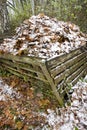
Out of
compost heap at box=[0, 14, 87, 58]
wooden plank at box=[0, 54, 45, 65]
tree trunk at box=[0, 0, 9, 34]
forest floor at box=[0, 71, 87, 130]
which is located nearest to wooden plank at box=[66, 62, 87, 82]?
forest floor at box=[0, 71, 87, 130]

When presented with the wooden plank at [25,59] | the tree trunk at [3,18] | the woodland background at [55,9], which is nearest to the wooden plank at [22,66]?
the wooden plank at [25,59]

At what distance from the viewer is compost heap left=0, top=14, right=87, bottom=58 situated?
13.7 ft

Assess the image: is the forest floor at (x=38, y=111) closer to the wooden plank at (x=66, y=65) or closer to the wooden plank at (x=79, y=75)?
the wooden plank at (x=79, y=75)

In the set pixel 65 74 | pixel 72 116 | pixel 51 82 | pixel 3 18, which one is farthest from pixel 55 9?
pixel 72 116

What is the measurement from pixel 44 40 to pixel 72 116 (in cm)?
169

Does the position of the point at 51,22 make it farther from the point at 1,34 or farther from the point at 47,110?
the point at 47,110

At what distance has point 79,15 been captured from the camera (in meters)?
7.39

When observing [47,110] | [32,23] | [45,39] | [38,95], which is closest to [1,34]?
[32,23]

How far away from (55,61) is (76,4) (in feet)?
13.2

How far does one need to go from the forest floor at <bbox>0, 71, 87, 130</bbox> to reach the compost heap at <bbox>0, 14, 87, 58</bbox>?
0.92 m

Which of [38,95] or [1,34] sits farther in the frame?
[1,34]

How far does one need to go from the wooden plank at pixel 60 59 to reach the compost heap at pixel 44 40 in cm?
10

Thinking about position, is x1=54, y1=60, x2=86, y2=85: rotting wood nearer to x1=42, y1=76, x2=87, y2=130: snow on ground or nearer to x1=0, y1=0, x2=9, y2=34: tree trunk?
x1=42, y1=76, x2=87, y2=130: snow on ground

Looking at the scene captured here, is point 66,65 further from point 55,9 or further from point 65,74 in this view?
point 55,9
